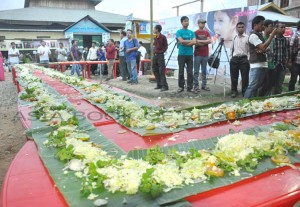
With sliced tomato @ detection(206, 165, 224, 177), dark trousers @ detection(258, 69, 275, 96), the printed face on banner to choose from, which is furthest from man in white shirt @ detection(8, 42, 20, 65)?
sliced tomato @ detection(206, 165, 224, 177)

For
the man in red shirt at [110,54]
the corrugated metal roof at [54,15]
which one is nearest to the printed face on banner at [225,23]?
the man in red shirt at [110,54]

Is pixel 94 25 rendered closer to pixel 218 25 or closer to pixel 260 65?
pixel 218 25

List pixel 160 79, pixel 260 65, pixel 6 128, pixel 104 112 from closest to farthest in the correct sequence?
1. pixel 104 112
2. pixel 260 65
3. pixel 6 128
4. pixel 160 79

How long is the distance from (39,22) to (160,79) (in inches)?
765

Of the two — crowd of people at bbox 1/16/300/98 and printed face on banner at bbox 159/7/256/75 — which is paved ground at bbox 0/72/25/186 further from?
printed face on banner at bbox 159/7/256/75

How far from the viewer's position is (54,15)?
25.5 meters

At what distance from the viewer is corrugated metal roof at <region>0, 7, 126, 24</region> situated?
76.2ft

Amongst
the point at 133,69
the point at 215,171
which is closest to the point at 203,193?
the point at 215,171

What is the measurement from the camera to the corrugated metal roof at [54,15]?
2323 cm

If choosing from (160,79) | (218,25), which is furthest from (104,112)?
(218,25)

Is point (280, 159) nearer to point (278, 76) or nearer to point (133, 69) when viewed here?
point (278, 76)

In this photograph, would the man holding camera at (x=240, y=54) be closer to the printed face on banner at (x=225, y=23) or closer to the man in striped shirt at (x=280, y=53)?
the man in striped shirt at (x=280, y=53)

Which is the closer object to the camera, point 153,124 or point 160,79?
point 153,124

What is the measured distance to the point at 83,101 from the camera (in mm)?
3947
